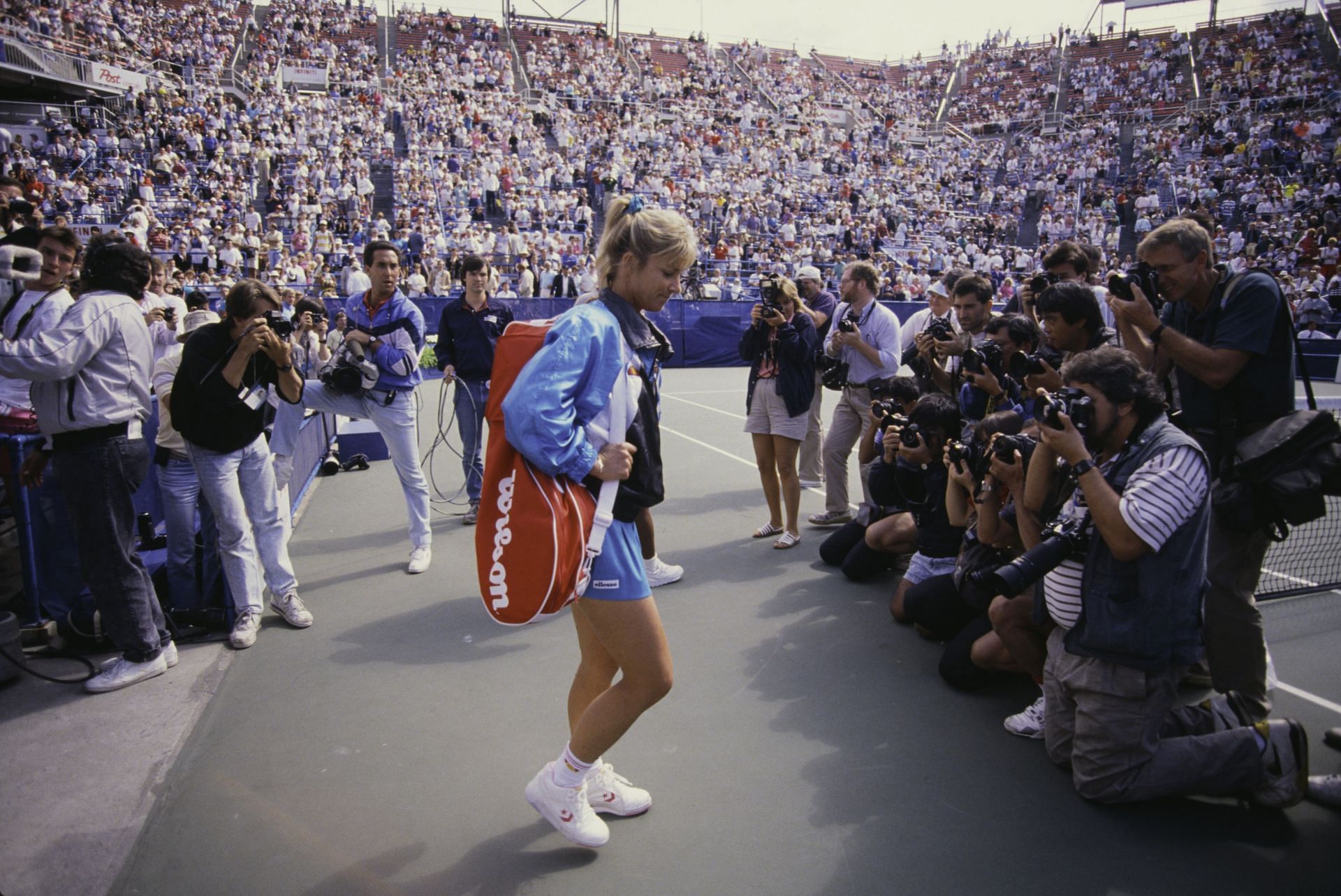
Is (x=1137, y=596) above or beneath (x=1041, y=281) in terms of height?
beneath

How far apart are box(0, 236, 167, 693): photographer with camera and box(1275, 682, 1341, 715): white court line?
5132 millimetres

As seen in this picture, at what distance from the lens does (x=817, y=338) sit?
19.3ft

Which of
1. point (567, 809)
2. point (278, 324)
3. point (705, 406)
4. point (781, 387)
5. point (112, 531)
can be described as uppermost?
point (278, 324)

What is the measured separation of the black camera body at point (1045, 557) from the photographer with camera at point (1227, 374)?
82 cm

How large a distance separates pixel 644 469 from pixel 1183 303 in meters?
2.73

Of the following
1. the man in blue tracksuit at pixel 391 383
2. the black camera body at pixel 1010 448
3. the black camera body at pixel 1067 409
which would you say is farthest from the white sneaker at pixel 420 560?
the black camera body at pixel 1067 409

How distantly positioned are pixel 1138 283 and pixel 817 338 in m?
2.55

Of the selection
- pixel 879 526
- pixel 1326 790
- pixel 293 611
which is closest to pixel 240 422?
pixel 293 611

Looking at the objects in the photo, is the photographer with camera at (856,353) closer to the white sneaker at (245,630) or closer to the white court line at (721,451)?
the white court line at (721,451)

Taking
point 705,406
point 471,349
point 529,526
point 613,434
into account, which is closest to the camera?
point 529,526

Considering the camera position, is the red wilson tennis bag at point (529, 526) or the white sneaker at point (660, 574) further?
the white sneaker at point (660, 574)

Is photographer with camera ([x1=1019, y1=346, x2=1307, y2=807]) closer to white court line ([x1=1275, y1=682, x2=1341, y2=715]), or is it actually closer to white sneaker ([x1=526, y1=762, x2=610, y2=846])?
white court line ([x1=1275, y1=682, x2=1341, y2=715])

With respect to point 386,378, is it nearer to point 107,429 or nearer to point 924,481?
point 107,429

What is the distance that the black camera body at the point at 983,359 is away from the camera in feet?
13.5
